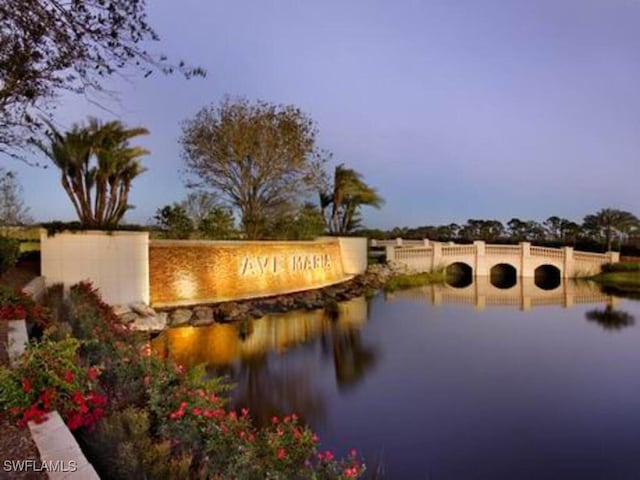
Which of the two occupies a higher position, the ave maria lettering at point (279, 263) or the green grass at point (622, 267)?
the ave maria lettering at point (279, 263)

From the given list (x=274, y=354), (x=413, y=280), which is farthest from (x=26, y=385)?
(x=413, y=280)

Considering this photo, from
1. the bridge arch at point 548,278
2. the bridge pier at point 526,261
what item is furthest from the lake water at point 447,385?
the bridge pier at point 526,261

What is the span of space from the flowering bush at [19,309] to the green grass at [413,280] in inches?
640

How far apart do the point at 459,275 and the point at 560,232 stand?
18.0 metres

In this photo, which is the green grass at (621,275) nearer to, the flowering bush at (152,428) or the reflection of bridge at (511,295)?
the reflection of bridge at (511,295)

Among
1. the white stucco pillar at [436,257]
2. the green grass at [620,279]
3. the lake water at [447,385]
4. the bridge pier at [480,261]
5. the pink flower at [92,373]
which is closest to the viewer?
the pink flower at [92,373]

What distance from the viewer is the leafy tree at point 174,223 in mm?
15420

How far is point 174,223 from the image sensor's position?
15.6 m

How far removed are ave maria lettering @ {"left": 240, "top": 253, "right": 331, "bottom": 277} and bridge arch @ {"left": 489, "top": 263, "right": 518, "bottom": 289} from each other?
37.1ft

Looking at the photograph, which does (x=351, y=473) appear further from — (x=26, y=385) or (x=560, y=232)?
(x=560, y=232)

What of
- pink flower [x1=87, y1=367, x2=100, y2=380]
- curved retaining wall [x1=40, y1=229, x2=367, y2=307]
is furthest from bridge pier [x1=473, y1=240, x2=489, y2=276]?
pink flower [x1=87, y1=367, x2=100, y2=380]

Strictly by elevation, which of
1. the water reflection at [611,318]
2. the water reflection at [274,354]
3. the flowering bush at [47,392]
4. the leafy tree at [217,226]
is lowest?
the water reflection at [611,318]

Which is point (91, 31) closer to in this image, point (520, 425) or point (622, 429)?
point (520, 425)

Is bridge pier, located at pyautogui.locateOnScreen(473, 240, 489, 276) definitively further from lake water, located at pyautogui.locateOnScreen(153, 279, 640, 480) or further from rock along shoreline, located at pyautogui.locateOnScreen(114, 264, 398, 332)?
lake water, located at pyautogui.locateOnScreen(153, 279, 640, 480)
